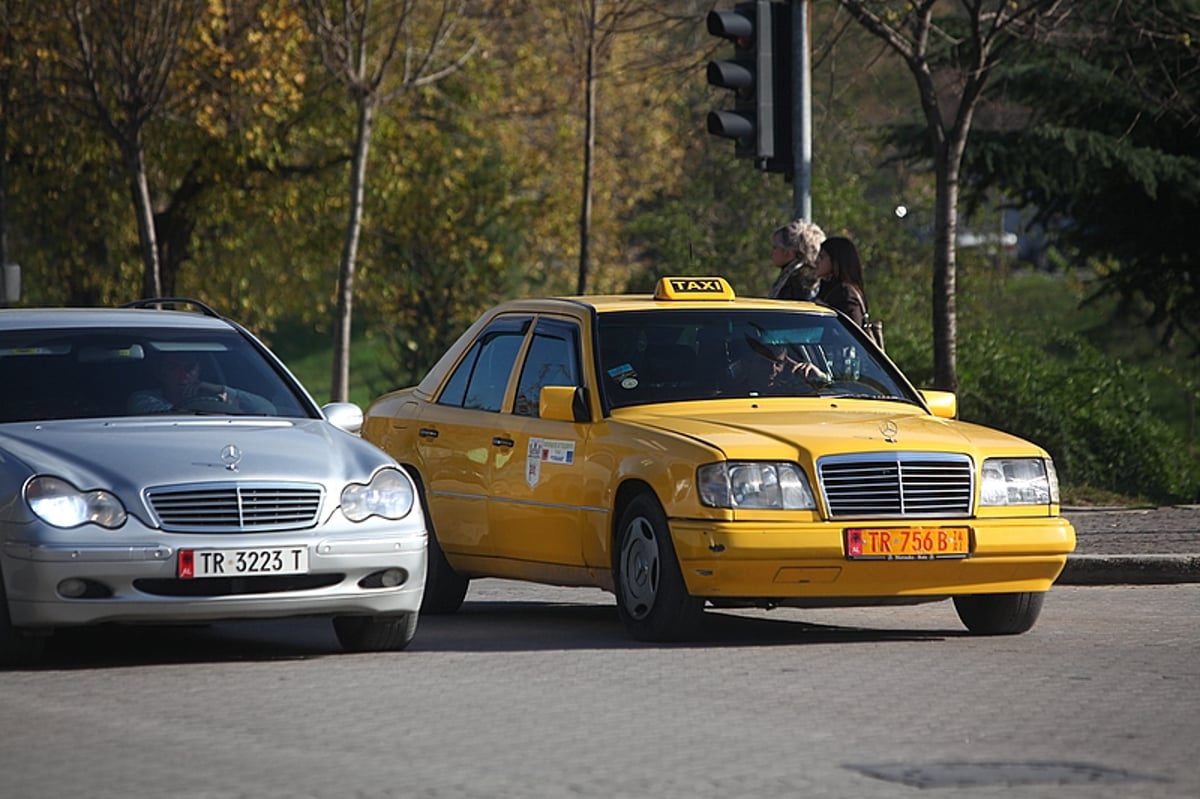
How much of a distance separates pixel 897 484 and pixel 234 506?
2748 mm

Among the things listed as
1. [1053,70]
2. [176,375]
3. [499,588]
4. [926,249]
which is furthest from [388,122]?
[176,375]

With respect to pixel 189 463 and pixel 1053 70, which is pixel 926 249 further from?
pixel 189 463

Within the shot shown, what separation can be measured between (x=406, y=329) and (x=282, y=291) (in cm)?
261

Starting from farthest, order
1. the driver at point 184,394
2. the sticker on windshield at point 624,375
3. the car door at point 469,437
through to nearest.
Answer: the car door at point 469,437 < the sticker on windshield at point 624,375 < the driver at point 184,394

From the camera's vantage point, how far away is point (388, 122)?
3675cm

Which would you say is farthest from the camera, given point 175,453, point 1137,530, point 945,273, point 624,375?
point 945,273

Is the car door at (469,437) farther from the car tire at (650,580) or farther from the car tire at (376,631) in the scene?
the car tire at (376,631)

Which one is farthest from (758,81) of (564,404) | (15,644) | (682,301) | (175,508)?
(15,644)

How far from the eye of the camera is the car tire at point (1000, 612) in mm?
10000

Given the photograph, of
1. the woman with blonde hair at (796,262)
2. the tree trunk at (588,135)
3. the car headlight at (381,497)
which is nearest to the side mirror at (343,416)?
the car headlight at (381,497)

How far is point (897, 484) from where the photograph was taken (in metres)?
9.44

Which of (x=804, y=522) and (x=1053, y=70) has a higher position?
(x=1053, y=70)

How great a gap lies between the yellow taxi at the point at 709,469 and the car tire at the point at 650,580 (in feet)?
0.03

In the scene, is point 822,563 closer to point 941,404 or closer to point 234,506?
point 941,404
